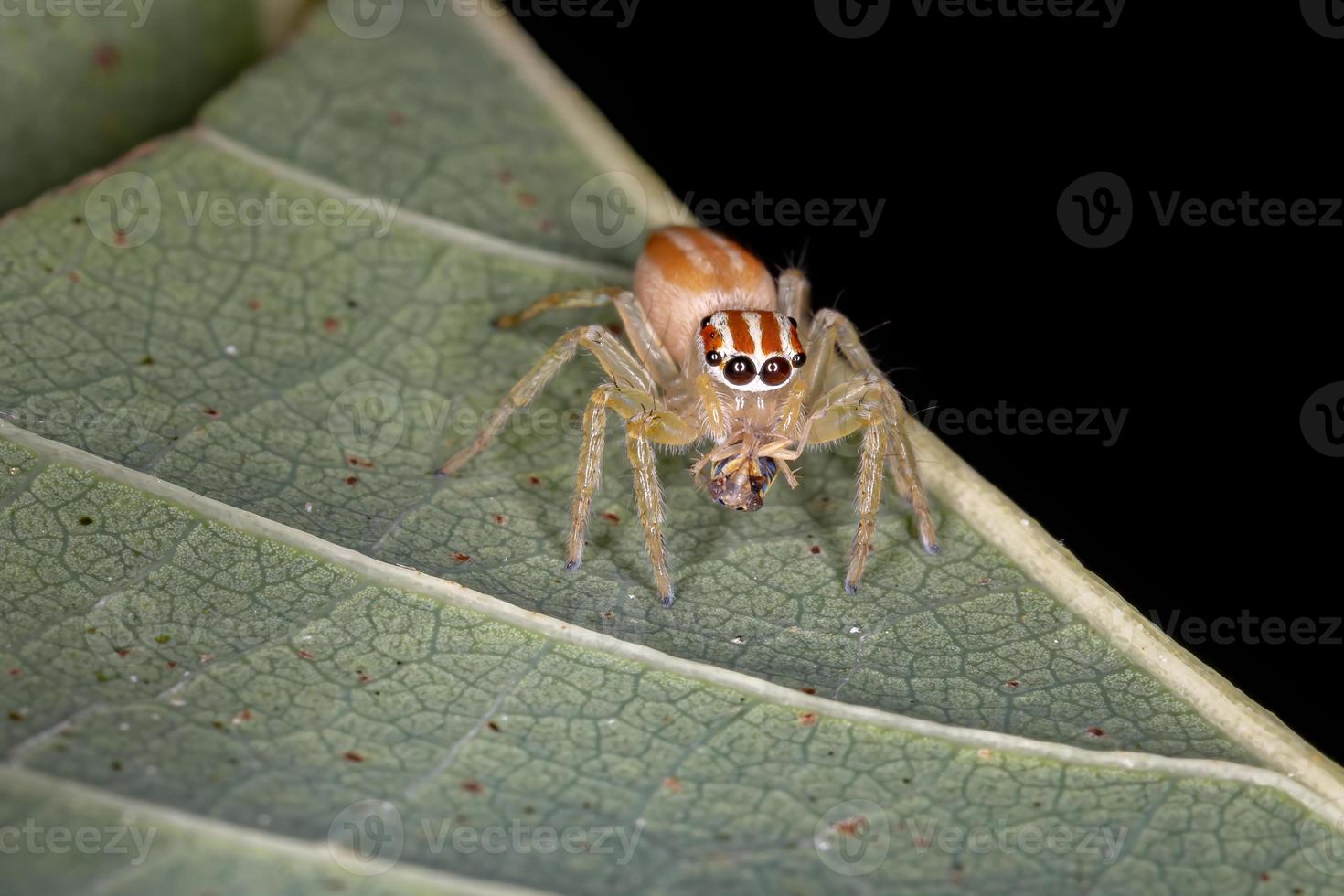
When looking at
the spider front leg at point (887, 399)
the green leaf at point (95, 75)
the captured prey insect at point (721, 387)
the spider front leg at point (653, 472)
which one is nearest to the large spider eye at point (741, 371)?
Answer: the captured prey insect at point (721, 387)

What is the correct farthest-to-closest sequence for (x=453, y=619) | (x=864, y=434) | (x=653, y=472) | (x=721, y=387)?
(x=721, y=387)
(x=864, y=434)
(x=653, y=472)
(x=453, y=619)

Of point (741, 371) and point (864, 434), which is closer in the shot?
point (864, 434)

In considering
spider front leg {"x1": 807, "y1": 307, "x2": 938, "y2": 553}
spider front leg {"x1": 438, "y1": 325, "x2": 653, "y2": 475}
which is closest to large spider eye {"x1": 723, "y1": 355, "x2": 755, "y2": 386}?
spider front leg {"x1": 438, "y1": 325, "x2": 653, "y2": 475}

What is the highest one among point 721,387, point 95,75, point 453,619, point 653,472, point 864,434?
point 95,75

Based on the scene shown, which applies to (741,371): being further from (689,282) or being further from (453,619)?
(453,619)

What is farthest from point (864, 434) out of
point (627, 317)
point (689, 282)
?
point (627, 317)

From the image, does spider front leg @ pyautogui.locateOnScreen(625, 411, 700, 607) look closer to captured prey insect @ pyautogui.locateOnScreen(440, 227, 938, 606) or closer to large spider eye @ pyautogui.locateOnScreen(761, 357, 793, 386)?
captured prey insect @ pyautogui.locateOnScreen(440, 227, 938, 606)

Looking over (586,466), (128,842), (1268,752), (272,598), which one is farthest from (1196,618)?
(128,842)

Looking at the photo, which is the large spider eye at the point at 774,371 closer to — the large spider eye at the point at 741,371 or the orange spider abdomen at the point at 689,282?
the large spider eye at the point at 741,371

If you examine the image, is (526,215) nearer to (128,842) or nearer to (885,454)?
(885,454)
